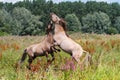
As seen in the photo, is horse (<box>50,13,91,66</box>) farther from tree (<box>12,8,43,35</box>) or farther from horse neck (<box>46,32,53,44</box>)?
tree (<box>12,8,43,35</box>)

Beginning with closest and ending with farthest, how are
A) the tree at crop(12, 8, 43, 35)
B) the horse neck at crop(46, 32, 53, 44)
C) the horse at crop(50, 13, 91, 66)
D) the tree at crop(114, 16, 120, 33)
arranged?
1. the horse at crop(50, 13, 91, 66)
2. the horse neck at crop(46, 32, 53, 44)
3. the tree at crop(12, 8, 43, 35)
4. the tree at crop(114, 16, 120, 33)

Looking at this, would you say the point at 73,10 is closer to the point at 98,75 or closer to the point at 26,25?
the point at 26,25

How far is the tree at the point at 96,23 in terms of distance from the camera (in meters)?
106

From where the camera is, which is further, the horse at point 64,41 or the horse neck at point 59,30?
the horse neck at point 59,30

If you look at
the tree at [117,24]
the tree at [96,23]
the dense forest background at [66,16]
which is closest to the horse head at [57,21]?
the dense forest background at [66,16]

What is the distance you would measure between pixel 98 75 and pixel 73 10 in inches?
5052

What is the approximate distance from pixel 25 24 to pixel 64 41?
93543 mm

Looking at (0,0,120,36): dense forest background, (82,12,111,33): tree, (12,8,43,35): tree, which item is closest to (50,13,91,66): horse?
(0,0,120,36): dense forest background

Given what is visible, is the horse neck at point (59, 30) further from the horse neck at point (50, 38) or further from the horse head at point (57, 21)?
the horse neck at point (50, 38)

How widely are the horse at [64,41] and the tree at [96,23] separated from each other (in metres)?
93.3

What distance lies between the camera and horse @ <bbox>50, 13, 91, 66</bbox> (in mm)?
10125

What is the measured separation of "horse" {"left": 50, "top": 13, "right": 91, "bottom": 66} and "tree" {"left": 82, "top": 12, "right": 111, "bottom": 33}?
9333 cm

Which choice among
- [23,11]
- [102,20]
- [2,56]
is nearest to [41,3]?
[23,11]

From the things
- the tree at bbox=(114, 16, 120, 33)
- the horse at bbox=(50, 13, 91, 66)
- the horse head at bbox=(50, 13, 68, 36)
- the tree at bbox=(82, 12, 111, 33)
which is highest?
the horse head at bbox=(50, 13, 68, 36)
